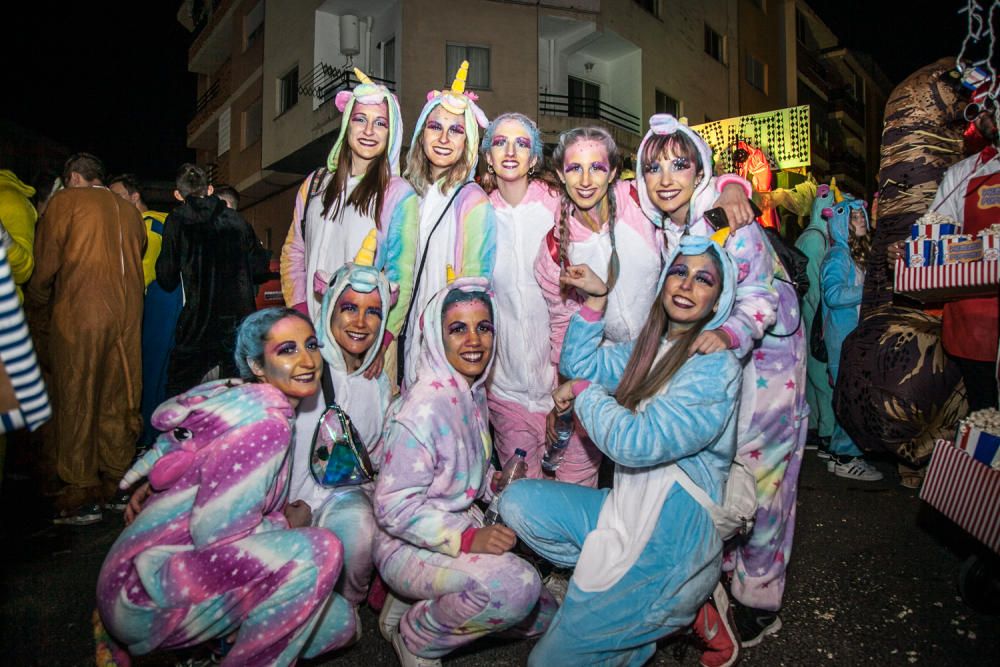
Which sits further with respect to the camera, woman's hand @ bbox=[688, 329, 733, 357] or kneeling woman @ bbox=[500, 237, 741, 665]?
woman's hand @ bbox=[688, 329, 733, 357]

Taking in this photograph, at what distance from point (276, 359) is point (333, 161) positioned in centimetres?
150

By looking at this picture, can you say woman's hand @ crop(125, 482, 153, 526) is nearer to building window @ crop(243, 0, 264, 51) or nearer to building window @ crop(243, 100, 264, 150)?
building window @ crop(243, 100, 264, 150)

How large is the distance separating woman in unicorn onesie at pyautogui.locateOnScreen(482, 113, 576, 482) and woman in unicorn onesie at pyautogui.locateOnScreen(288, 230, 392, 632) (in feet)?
2.12

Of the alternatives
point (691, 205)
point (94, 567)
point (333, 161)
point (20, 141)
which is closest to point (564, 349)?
point (691, 205)

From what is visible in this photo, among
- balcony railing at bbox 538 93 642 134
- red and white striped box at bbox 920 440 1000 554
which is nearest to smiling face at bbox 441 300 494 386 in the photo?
red and white striped box at bbox 920 440 1000 554

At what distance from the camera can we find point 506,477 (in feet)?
10.2

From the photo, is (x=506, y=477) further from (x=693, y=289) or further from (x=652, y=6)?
(x=652, y=6)

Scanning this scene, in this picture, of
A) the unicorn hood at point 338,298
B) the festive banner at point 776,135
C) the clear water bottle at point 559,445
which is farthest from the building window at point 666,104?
the unicorn hood at point 338,298

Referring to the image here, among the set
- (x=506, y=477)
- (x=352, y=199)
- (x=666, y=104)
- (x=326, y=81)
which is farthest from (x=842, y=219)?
(x=666, y=104)

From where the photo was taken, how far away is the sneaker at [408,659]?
2.41m

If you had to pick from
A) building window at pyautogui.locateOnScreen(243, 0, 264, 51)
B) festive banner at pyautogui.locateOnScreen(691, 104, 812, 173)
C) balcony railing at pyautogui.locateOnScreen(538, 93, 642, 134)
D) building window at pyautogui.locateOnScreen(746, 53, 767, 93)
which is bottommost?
festive banner at pyautogui.locateOnScreen(691, 104, 812, 173)

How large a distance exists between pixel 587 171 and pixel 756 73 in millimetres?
21024

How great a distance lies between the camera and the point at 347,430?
9.30 ft

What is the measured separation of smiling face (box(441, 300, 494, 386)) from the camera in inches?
109
